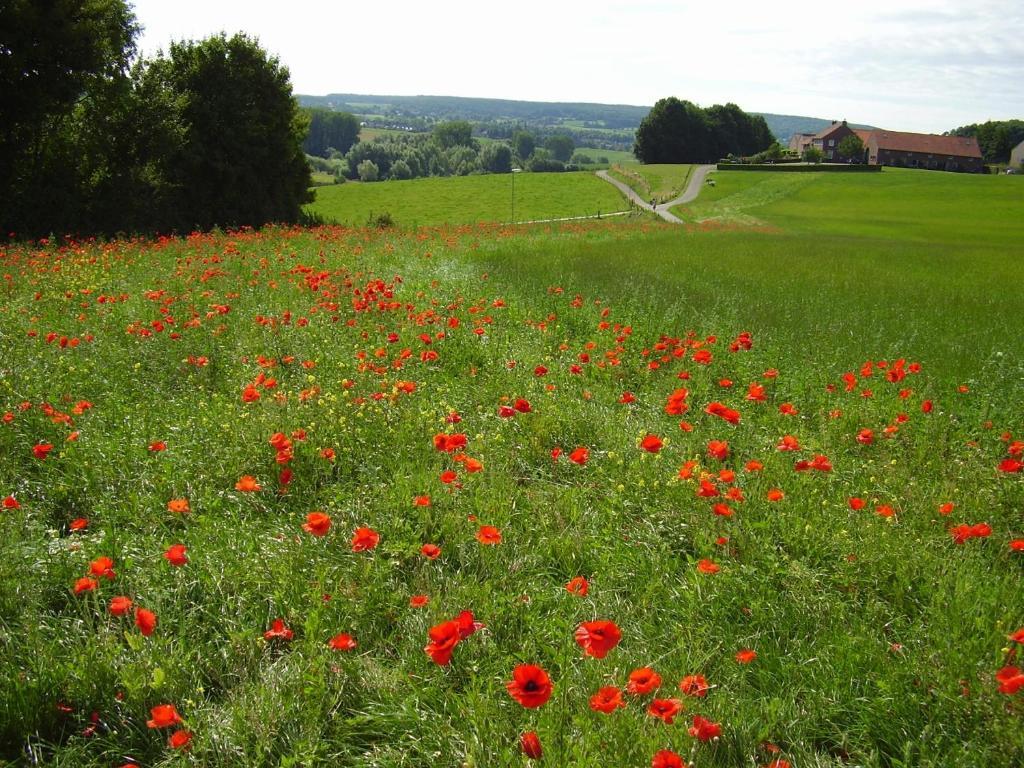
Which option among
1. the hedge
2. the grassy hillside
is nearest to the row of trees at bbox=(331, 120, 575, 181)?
the hedge

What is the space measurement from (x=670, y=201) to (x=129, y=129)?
44688 millimetres

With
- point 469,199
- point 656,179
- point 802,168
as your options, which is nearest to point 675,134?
point 802,168

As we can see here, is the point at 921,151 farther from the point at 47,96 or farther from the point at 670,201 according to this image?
the point at 47,96

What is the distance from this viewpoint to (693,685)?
255 centimetres

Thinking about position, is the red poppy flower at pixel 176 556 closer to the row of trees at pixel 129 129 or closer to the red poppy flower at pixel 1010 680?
the red poppy flower at pixel 1010 680

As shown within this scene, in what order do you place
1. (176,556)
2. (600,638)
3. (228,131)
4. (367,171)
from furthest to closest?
(367,171) → (228,131) → (176,556) → (600,638)

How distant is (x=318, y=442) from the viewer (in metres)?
4.56

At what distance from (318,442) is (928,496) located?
13.3ft

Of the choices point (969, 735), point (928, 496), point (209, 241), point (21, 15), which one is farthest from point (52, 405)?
point (21, 15)

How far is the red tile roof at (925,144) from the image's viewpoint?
96.8 metres

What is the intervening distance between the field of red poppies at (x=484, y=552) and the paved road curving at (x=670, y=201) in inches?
1570

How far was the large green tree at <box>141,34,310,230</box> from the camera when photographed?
25.8 meters

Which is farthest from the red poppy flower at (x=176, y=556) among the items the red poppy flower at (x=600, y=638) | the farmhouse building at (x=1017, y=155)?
the farmhouse building at (x=1017, y=155)

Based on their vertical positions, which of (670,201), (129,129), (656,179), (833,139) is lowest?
(129,129)
